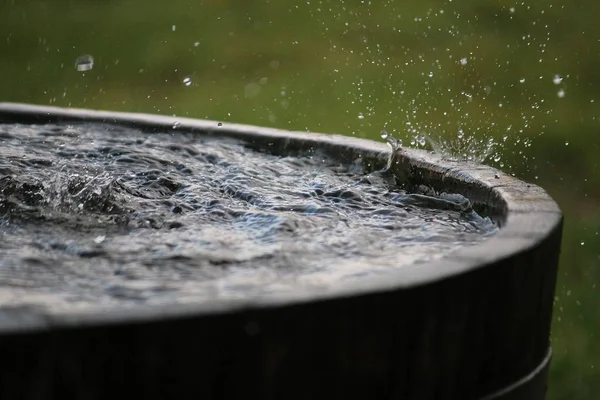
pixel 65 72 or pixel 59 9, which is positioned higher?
pixel 59 9

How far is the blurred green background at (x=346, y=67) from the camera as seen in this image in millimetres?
9984

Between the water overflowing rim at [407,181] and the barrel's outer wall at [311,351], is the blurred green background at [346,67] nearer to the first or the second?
the water overflowing rim at [407,181]

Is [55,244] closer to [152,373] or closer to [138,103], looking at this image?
[152,373]

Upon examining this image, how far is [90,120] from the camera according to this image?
13.6ft

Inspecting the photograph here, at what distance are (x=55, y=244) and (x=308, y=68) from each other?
9370 millimetres

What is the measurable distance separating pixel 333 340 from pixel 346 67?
1010 cm

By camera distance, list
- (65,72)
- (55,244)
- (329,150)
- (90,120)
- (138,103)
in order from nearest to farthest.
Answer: (55,244), (329,150), (90,120), (138,103), (65,72)

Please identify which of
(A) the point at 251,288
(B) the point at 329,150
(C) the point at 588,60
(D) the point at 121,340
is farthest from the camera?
(C) the point at 588,60

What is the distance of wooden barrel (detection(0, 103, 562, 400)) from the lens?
1.35 metres

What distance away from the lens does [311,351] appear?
1506mm

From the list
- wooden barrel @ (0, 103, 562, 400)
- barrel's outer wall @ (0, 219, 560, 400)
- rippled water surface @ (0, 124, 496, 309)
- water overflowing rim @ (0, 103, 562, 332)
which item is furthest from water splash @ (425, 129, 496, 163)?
barrel's outer wall @ (0, 219, 560, 400)

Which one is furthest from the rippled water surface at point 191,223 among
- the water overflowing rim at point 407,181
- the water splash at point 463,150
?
the water splash at point 463,150

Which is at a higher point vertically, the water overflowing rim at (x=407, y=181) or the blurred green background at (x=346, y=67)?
the water overflowing rim at (x=407, y=181)

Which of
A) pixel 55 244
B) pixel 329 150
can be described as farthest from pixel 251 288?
pixel 329 150
